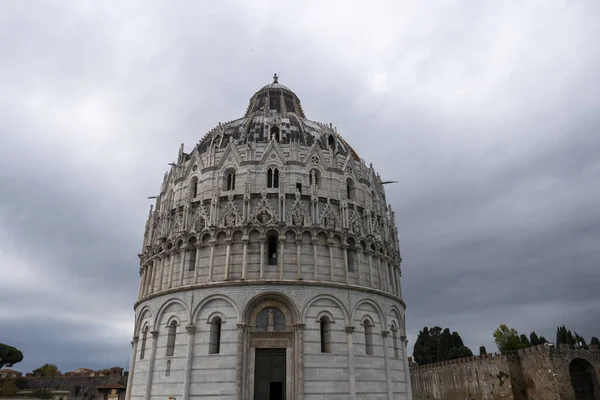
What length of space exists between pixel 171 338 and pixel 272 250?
8.17 metres

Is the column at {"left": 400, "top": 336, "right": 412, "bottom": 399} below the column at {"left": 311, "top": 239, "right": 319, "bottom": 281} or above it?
below

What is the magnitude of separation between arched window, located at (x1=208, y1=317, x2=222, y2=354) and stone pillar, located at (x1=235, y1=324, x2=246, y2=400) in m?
1.36

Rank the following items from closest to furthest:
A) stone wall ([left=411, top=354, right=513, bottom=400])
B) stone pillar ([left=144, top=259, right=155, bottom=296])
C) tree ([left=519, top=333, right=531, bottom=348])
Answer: stone pillar ([left=144, top=259, right=155, bottom=296]) < stone wall ([left=411, top=354, right=513, bottom=400]) < tree ([left=519, top=333, right=531, bottom=348])

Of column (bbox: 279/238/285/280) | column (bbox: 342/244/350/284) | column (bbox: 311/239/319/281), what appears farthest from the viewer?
column (bbox: 342/244/350/284)

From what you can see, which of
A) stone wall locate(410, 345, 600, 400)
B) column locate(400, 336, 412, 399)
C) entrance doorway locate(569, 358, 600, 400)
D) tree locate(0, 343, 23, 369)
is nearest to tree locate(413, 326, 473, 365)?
stone wall locate(410, 345, 600, 400)

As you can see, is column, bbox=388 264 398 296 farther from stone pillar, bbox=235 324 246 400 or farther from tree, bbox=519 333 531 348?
tree, bbox=519 333 531 348

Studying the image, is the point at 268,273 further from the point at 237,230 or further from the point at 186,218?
the point at 186,218

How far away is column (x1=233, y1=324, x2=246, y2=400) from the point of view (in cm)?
2316

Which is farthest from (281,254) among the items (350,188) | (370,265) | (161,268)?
(161,268)

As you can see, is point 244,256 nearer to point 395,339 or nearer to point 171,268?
point 171,268

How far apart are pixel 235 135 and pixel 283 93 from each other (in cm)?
1197

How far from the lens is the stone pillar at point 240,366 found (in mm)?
23156

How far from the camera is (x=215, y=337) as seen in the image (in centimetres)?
2509

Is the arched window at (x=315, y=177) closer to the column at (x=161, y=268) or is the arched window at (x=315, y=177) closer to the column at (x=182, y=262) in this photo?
the column at (x=182, y=262)
